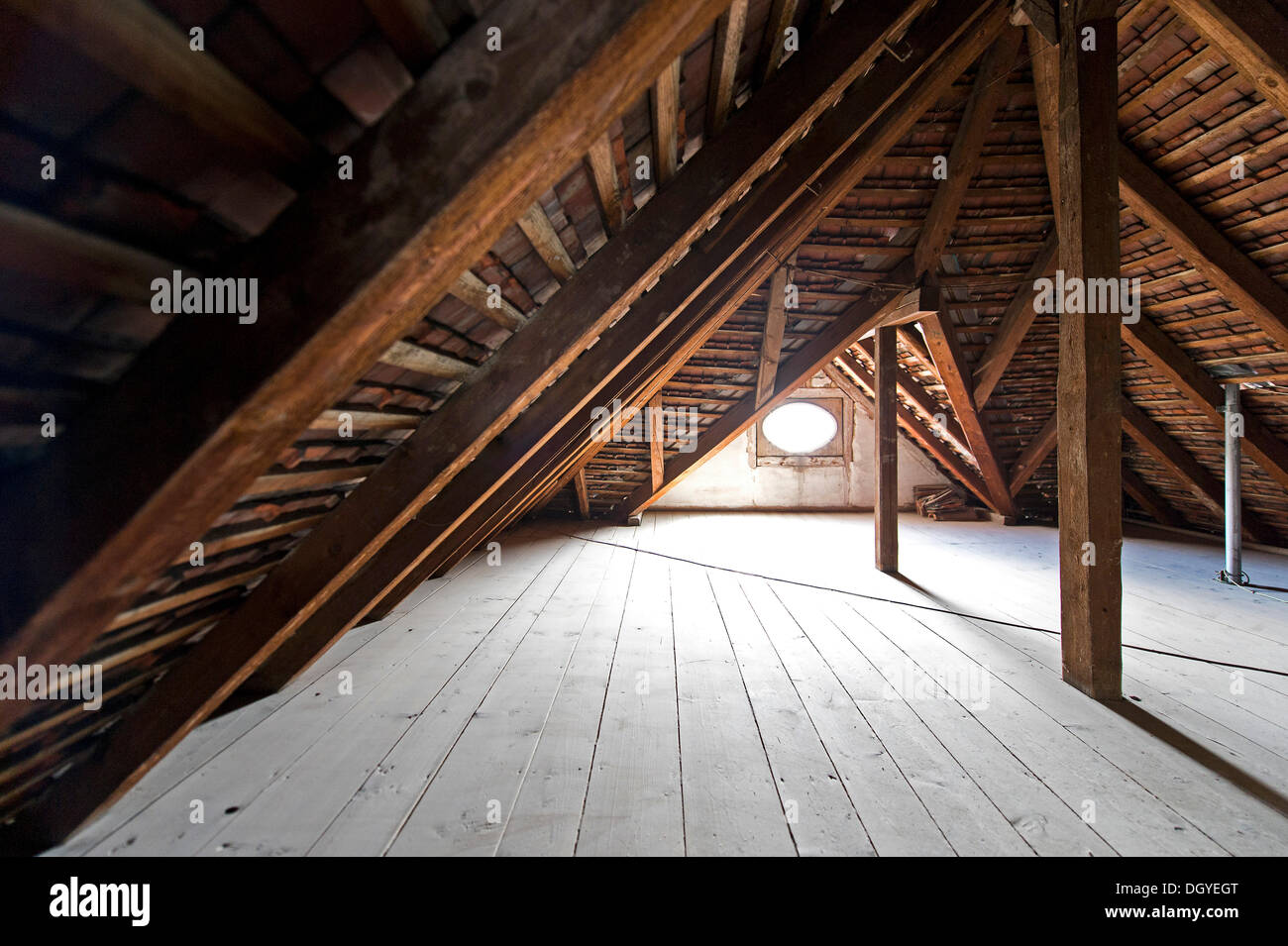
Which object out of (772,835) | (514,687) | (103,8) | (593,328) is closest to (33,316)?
(103,8)

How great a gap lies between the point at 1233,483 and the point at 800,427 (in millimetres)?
5358

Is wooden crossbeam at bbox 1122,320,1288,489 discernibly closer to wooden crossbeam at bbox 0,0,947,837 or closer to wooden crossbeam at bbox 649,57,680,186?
wooden crossbeam at bbox 0,0,947,837

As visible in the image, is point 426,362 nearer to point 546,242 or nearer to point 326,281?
point 546,242

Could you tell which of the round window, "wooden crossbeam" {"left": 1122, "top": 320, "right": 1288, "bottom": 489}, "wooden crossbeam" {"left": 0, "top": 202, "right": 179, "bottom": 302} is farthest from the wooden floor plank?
the round window

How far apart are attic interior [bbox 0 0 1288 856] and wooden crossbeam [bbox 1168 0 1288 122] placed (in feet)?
0.05

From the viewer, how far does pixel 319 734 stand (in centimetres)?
211

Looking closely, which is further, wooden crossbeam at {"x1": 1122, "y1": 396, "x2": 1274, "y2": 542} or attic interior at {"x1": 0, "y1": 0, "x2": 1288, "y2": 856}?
wooden crossbeam at {"x1": 1122, "y1": 396, "x2": 1274, "y2": 542}

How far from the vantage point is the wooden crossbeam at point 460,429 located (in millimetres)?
1701

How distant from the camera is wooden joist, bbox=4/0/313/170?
1.80ft

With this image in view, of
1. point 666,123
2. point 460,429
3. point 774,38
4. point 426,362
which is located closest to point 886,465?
point 774,38

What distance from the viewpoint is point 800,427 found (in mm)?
9242

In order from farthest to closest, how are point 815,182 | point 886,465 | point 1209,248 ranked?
point 886,465
point 1209,248
point 815,182
